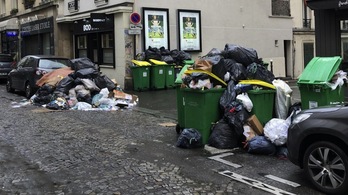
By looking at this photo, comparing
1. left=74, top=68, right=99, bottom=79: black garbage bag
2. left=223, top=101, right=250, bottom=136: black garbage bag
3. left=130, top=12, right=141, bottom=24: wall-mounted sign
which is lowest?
left=223, top=101, right=250, bottom=136: black garbage bag

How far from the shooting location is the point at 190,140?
715 cm

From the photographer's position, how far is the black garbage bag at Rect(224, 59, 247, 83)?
24.2 ft

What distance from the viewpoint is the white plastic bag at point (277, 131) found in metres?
6.57

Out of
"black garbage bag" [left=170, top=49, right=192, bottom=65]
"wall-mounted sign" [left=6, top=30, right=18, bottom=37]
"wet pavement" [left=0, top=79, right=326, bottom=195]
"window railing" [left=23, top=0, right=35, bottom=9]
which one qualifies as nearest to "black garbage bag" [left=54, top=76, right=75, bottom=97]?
"wet pavement" [left=0, top=79, right=326, bottom=195]

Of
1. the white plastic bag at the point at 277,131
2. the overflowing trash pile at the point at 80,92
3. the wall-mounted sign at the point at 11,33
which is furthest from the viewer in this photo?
the wall-mounted sign at the point at 11,33

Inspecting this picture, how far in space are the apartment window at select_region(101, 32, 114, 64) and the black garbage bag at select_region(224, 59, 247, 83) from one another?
11.1 meters

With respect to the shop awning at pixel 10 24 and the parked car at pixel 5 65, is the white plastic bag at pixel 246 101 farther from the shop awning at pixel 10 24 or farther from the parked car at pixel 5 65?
the shop awning at pixel 10 24

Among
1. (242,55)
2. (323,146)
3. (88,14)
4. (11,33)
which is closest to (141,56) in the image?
(88,14)

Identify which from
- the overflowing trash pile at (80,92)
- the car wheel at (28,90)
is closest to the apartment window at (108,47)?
the overflowing trash pile at (80,92)

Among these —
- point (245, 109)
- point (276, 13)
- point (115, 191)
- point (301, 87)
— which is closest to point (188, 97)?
point (245, 109)

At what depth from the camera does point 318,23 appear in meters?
10.5

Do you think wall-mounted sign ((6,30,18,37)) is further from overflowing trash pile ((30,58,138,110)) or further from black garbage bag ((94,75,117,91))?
black garbage bag ((94,75,117,91))

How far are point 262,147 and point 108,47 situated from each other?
13037 millimetres

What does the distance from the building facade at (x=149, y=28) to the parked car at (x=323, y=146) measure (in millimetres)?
11703
